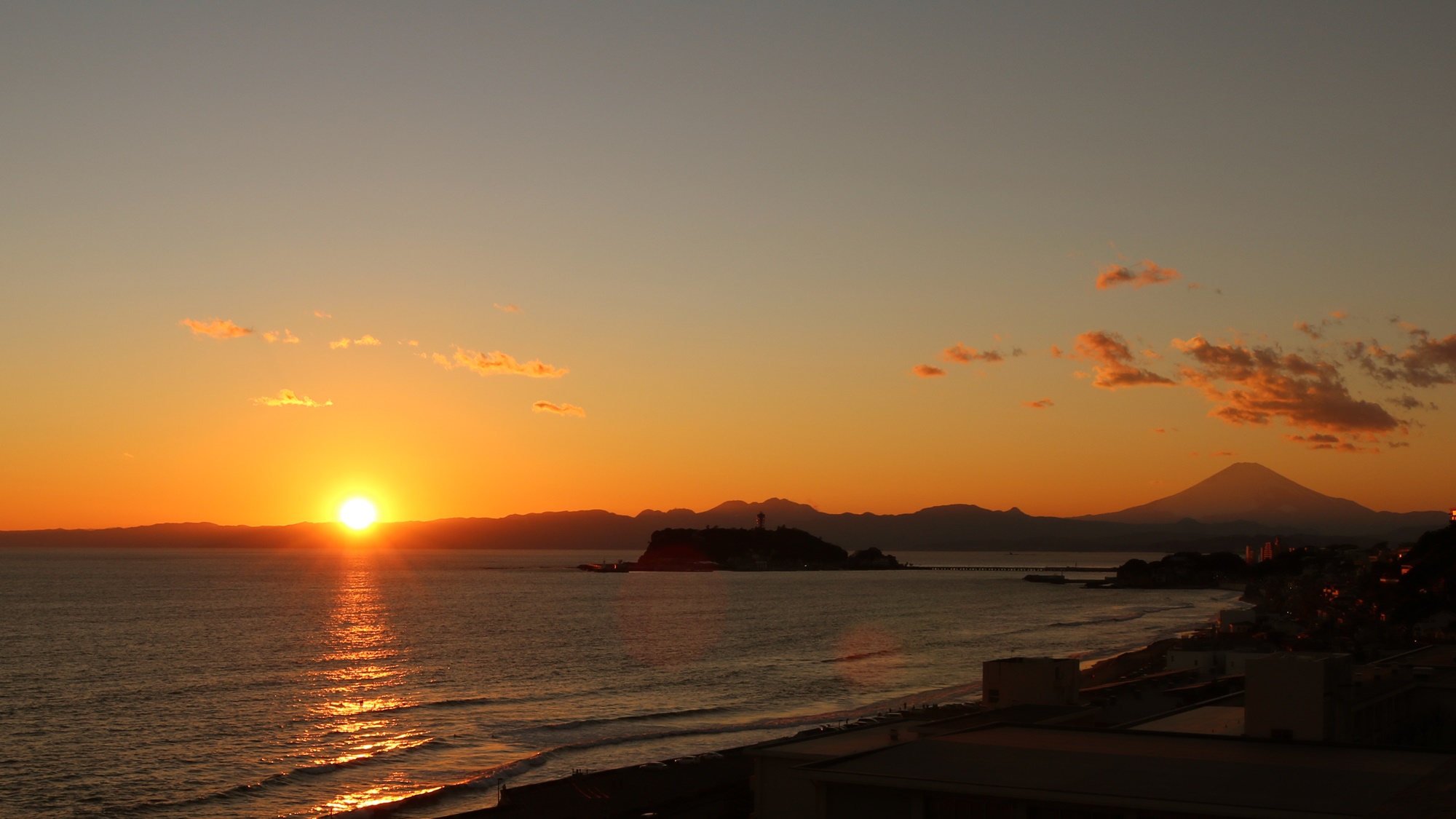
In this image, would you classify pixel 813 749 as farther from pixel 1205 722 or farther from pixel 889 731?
pixel 1205 722

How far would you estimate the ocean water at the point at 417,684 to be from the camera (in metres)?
34.5

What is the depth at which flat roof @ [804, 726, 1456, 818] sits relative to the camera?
42.5 ft

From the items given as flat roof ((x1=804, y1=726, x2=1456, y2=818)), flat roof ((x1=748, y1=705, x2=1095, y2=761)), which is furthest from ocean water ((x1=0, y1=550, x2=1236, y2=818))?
flat roof ((x1=804, y1=726, x2=1456, y2=818))

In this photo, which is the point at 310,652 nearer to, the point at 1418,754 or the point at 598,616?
the point at 598,616

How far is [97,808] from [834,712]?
28.8 m

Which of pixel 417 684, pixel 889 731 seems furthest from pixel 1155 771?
pixel 417 684

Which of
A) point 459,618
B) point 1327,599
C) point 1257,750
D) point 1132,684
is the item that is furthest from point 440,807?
point 1327,599

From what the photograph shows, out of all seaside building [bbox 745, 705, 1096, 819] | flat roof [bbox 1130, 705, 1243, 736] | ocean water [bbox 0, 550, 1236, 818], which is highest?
flat roof [bbox 1130, 705, 1243, 736]

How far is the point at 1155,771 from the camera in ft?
46.8

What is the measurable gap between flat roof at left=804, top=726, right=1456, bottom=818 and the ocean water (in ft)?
62.2

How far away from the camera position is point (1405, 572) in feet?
271

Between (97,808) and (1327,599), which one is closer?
(97,808)

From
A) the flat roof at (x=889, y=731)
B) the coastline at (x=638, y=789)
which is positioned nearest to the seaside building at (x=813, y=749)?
the flat roof at (x=889, y=731)

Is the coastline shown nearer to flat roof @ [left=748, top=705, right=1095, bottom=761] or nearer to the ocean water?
the ocean water
